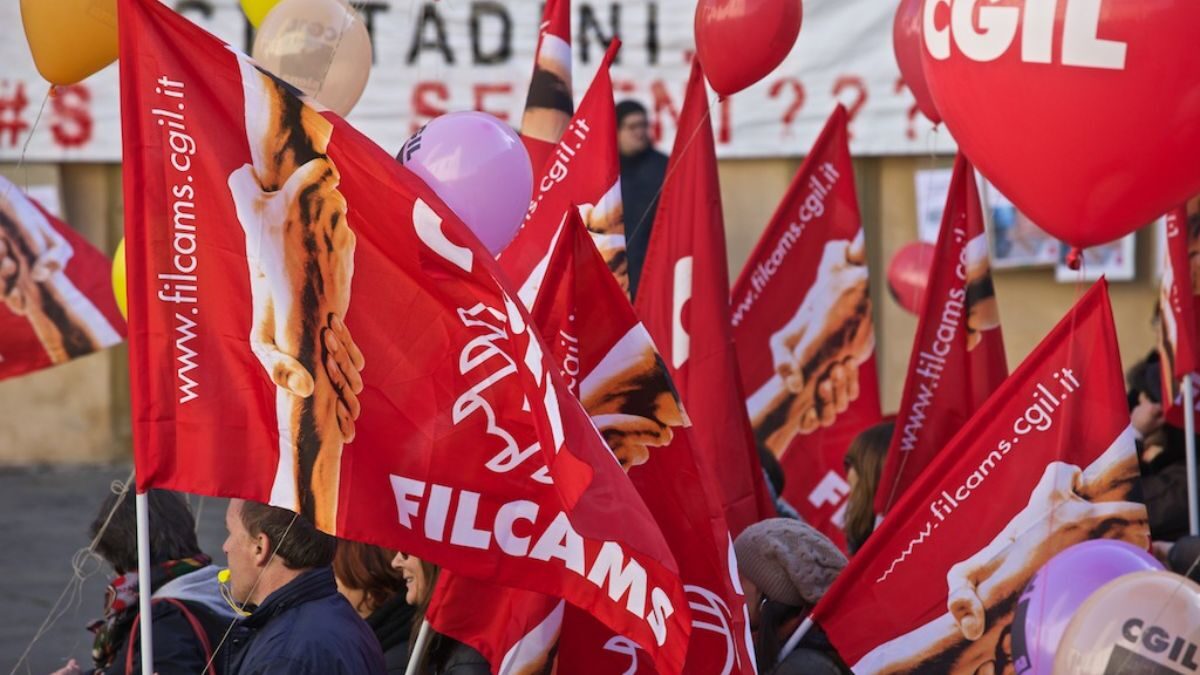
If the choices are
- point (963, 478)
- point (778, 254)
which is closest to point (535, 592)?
point (963, 478)

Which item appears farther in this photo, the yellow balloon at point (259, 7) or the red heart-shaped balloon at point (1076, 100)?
the yellow balloon at point (259, 7)

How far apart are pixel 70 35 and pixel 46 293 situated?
4.87ft

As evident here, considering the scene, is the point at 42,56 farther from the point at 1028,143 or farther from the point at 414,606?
the point at 1028,143

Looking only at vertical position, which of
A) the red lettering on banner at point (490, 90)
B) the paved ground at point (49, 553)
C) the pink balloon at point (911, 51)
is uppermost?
the pink balloon at point (911, 51)

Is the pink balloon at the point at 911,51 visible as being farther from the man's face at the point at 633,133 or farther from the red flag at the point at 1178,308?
the man's face at the point at 633,133

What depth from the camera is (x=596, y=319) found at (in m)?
3.63

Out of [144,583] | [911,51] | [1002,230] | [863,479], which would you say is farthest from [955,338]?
[1002,230]

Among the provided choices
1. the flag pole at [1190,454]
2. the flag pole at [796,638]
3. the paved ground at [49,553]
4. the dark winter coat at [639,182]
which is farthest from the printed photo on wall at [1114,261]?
the flag pole at [796,638]

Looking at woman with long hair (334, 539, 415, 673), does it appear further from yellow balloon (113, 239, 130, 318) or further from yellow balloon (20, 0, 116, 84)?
yellow balloon (113, 239, 130, 318)

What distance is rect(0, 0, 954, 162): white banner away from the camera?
391 inches

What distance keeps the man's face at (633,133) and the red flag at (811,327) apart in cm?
181

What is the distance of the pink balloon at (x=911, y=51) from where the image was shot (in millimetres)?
5609

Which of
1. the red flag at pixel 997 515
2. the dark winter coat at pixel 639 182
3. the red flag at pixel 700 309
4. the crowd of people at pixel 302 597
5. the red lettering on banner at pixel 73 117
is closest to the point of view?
the crowd of people at pixel 302 597

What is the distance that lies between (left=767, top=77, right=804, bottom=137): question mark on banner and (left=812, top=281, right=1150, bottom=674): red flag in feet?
19.9
